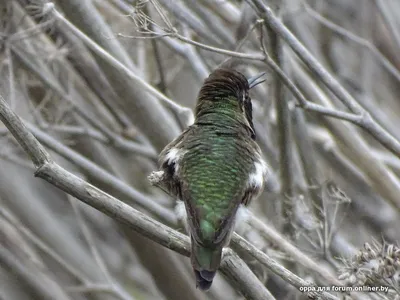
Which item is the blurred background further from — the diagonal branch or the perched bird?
the diagonal branch

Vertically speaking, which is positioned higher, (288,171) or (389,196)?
(288,171)

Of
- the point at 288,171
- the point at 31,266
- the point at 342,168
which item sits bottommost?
the point at 342,168

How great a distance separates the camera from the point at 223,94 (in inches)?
168

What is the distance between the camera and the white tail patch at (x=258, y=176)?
12.4 ft

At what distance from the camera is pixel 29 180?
741 cm

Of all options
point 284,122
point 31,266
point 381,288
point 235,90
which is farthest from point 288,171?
point 31,266

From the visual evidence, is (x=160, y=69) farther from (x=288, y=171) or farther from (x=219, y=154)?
(x=219, y=154)

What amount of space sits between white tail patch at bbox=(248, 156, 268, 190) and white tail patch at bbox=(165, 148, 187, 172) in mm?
358

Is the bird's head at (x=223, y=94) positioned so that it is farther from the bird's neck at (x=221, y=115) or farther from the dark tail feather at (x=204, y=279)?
the dark tail feather at (x=204, y=279)

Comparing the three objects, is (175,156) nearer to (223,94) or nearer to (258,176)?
(258,176)

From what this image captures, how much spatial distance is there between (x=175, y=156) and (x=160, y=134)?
1.20 m

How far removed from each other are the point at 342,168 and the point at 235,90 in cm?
220

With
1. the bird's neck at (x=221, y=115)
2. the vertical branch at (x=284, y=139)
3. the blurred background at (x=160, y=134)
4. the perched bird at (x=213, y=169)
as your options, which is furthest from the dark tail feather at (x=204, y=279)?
the vertical branch at (x=284, y=139)

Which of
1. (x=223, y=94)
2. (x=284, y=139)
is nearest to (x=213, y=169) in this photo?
(x=223, y=94)
